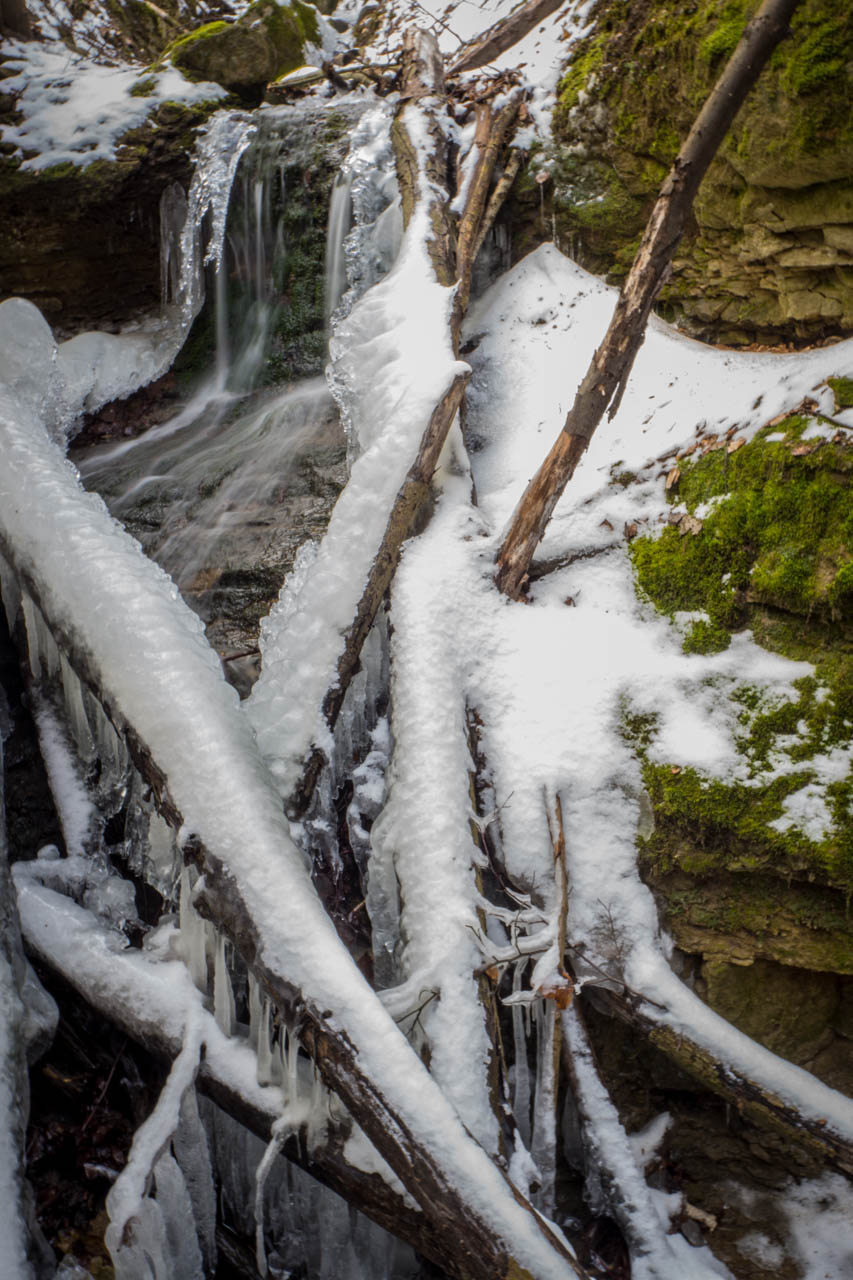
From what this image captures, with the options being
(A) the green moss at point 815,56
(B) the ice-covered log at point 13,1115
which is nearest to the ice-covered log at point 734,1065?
(B) the ice-covered log at point 13,1115

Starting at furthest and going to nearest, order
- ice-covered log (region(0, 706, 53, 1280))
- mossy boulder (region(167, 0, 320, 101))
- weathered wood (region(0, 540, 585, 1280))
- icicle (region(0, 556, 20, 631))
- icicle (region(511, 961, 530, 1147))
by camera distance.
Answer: mossy boulder (region(167, 0, 320, 101)) < icicle (region(0, 556, 20, 631)) < icicle (region(511, 961, 530, 1147)) < ice-covered log (region(0, 706, 53, 1280)) < weathered wood (region(0, 540, 585, 1280))

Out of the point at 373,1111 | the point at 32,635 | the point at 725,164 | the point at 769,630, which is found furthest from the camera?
the point at 725,164

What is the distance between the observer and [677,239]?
114 inches

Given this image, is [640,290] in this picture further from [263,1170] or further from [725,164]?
[263,1170]

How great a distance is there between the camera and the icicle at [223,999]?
2.50 meters

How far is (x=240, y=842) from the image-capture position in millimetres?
2402

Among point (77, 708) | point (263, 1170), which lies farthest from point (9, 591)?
point (263, 1170)

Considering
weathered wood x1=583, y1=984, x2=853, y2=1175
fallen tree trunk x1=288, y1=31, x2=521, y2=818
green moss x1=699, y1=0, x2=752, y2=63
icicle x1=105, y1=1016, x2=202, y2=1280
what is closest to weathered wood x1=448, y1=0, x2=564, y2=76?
fallen tree trunk x1=288, y1=31, x2=521, y2=818

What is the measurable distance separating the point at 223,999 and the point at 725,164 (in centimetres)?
451

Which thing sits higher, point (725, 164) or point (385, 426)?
point (725, 164)

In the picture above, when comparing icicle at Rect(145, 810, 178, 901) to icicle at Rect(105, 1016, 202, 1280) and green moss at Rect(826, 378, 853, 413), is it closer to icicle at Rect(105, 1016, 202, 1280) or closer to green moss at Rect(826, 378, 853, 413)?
icicle at Rect(105, 1016, 202, 1280)

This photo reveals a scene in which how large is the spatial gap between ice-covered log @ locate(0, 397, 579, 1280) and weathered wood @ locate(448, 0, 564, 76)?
5411 millimetres

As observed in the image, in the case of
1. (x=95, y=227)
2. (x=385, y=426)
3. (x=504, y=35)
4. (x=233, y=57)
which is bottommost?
(x=385, y=426)

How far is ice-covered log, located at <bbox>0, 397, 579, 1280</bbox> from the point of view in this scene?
1.95 meters
